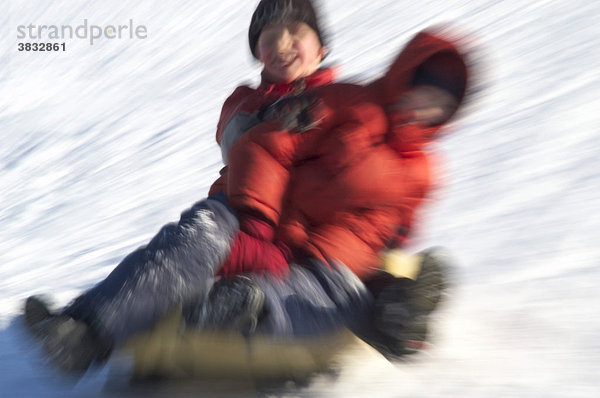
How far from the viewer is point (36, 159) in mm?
3422

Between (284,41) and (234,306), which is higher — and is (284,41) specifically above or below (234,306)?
above

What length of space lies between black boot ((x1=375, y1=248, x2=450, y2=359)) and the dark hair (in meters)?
0.59

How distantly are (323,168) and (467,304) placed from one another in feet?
1.29

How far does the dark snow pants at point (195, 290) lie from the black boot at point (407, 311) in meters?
0.04

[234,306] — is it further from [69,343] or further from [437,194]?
[437,194]

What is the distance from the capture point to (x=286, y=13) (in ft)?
4.55

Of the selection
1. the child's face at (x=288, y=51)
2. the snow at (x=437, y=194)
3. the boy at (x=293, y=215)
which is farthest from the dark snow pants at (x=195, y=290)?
the child's face at (x=288, y=51)

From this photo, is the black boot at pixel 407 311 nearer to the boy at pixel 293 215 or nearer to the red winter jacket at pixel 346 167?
the boy at pixel 293 215

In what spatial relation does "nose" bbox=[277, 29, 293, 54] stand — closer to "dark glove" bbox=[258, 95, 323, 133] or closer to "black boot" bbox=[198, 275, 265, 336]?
"dark glove" bbox=[258, 95, 323, 133]

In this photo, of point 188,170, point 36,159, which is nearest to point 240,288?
point 188,170

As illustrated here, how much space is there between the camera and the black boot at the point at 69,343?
98cm

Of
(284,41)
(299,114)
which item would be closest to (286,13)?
(284,41)

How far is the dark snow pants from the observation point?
1.02 meters

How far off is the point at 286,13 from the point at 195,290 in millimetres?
605
